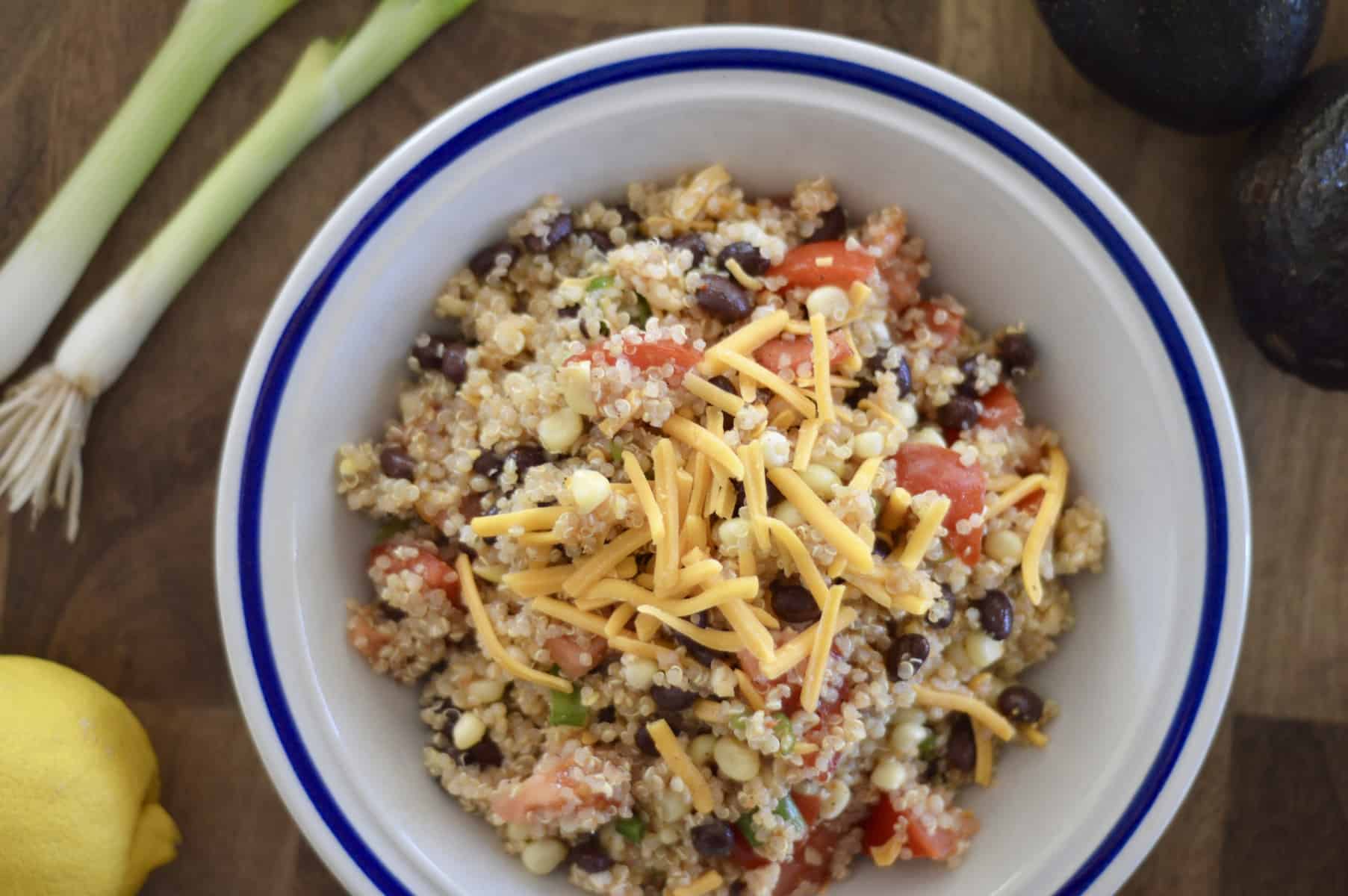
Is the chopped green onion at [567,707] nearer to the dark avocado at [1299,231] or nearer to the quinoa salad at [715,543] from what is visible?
the quinoa salad at [715,543]

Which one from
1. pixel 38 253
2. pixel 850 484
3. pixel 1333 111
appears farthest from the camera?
pixel 38 253

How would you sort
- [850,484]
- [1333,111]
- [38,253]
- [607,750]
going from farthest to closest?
[38,253]
[1333,111]
[607,750]
[850,484]

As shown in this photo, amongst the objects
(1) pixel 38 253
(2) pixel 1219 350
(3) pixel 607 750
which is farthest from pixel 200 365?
(2) pixel 1219 350

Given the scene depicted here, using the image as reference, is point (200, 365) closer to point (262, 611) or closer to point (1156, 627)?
point (262, 611)

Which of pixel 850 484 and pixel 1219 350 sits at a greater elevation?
pixel 850 484

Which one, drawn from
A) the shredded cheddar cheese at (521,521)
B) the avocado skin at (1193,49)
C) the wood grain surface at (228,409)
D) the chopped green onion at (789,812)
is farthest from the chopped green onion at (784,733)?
the avocado skin at (1193,49)

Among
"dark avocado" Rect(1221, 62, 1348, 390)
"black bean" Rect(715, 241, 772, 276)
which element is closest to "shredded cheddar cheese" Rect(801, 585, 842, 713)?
"black bean" Rect(715, 241, 772, 276)
